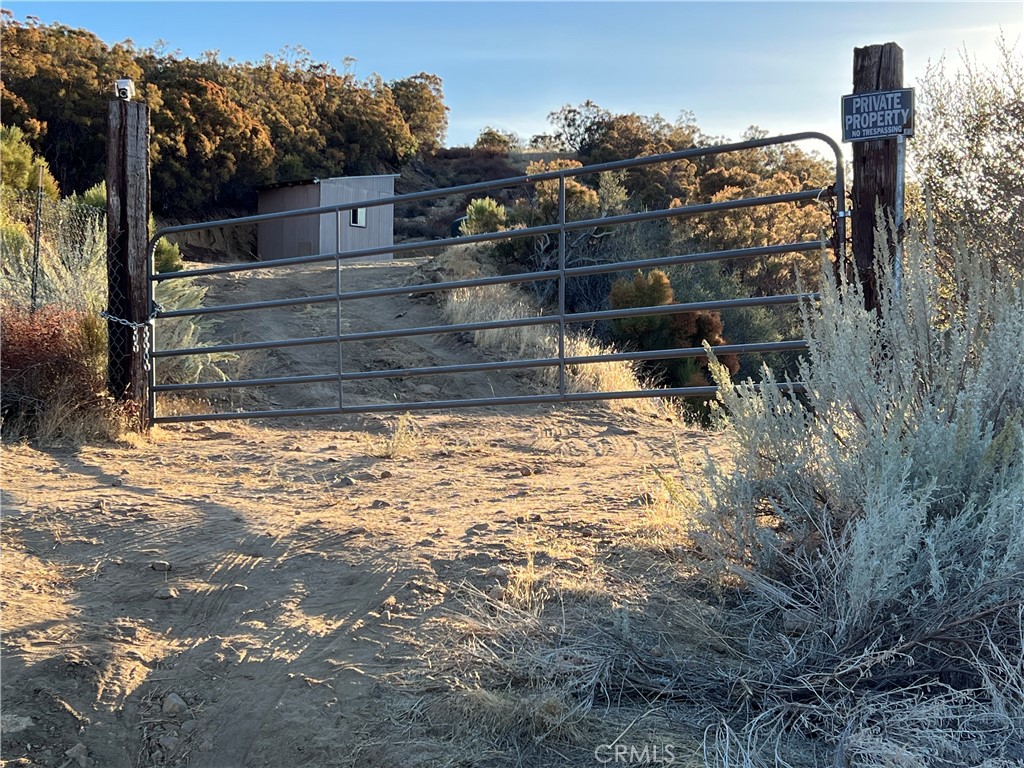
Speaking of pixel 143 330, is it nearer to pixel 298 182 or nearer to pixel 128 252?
pixel 128 252

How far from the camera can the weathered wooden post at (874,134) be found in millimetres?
4855

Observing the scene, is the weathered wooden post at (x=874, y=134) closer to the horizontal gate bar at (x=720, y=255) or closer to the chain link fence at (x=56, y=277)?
the horizontal gate bar at (x=720, y=255)

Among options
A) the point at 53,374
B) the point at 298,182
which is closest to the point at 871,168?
the point at 53,374

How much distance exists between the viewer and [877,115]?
16.0 ft

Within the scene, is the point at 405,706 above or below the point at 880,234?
below

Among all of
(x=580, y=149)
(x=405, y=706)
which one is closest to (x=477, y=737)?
(x=405, y=706)

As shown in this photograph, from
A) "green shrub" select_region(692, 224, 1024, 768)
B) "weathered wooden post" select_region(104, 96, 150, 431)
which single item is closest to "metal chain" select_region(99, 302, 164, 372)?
"weathered wooden post" select_region(104, 96, 150, 431)

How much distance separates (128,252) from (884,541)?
20.4 ft

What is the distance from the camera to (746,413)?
11.1 feet

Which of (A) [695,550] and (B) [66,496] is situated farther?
(B) [66,496]

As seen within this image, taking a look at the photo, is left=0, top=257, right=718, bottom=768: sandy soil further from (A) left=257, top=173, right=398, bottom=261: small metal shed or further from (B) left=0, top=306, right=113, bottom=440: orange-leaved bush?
(A) left=257, top=173, right=398, bottom=261: small metal shed

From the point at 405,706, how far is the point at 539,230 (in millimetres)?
3972

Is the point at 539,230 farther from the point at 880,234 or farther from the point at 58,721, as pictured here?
the point at 58,721

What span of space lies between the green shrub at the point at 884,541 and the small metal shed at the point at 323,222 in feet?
76.4
